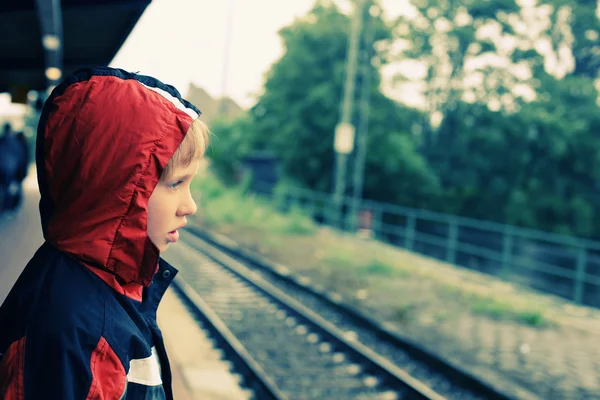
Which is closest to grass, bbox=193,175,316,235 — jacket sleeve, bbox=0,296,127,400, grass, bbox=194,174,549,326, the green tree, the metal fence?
grass, bbox=194,174,549,326

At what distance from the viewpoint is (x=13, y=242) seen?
843 centimetres

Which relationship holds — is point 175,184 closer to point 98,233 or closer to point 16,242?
point 98,233

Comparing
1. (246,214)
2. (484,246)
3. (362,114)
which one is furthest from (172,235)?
(484,246)

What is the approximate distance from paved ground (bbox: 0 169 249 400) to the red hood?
3400mm

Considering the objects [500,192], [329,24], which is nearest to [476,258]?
[500,192]

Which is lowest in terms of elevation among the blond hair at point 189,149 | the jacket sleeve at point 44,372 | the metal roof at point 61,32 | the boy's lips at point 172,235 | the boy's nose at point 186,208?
the jacket sleeve at point 44,372

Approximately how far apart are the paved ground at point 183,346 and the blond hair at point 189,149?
3.39 m

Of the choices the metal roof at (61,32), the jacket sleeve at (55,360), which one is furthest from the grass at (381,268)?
the jacket sleeve at (55,360)

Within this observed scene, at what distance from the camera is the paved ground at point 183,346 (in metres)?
4.62

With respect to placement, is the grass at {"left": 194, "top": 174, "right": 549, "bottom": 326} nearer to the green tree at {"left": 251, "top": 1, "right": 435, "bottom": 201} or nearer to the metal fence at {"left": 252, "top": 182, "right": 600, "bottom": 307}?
the metal fence at {"left": 252, "top": 182, "right": 600, "bottom": 307}

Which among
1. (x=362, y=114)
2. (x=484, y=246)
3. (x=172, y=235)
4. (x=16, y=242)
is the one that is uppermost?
(x=362, y=114)

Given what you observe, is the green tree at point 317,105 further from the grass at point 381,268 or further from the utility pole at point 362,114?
the grass at point 381,268

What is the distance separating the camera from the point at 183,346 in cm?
571

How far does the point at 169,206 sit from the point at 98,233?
0.16 meters
